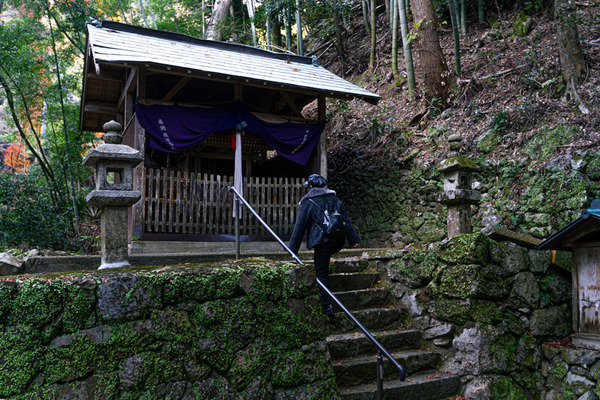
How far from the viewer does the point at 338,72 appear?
1554 cm

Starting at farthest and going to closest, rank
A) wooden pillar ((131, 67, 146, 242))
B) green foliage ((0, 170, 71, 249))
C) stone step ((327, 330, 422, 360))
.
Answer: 1. green foliage ((0, 170, 71, 249))
2. wooden pillar ((131, 67, 146, 242))
3. stone step ((327, 330, 422, 360))

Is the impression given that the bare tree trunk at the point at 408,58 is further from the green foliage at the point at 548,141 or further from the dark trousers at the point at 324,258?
the dark trousers at the point at 324,258

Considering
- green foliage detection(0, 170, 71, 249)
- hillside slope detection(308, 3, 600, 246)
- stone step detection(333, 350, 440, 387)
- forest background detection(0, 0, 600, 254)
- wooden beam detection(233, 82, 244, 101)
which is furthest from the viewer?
green foliage detection(0, 170, 71, 249)

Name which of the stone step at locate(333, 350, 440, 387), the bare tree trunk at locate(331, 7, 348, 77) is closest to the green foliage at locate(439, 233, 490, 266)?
the stone step at locate(333, 350, 440, 387)

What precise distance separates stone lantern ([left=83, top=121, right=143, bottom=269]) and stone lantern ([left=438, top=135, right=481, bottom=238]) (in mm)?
3823

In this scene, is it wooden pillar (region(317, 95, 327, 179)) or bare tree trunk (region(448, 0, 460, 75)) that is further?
bare tree trunk (region(448, 0, 460, 75))

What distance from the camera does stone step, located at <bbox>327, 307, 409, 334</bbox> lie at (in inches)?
187

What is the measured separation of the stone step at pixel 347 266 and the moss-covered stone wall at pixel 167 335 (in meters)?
1.78

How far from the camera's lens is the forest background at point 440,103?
6.79 metres

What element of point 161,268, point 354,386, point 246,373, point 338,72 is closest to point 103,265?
point 161,268

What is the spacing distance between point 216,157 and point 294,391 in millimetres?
6988

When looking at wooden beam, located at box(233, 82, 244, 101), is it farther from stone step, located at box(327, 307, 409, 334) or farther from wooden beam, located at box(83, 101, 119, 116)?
stone step, located at box(327, 307, 409, 334)

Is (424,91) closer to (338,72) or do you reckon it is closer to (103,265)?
(338,72)

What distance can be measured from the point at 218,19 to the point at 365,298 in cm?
1529
